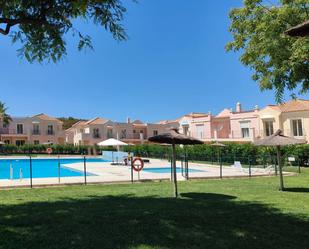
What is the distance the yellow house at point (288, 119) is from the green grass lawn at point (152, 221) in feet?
87.7

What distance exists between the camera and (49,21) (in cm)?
838

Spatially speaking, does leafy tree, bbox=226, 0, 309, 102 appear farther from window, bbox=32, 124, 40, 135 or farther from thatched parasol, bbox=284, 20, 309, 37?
window, bbox=32, 124, 40, 135

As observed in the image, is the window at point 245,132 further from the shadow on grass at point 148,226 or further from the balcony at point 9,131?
the balcony at point 9,131

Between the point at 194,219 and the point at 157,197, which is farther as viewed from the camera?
the point at 157,197

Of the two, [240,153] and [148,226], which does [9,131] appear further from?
[148,226]

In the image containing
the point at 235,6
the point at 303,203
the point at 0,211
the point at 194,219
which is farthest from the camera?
the point at 235,6

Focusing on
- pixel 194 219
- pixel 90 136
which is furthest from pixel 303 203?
pixel 90 136

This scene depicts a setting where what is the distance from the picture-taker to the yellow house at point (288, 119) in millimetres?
35750

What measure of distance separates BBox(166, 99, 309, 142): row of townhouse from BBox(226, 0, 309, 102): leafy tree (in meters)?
21.6

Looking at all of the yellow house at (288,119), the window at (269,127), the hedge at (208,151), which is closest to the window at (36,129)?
the hedge at (208,151)

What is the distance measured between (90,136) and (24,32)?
52.1 metres

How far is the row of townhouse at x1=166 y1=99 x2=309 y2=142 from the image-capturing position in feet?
120

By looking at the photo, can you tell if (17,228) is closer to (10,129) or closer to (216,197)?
(216,197)

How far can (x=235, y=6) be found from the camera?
12.1m
